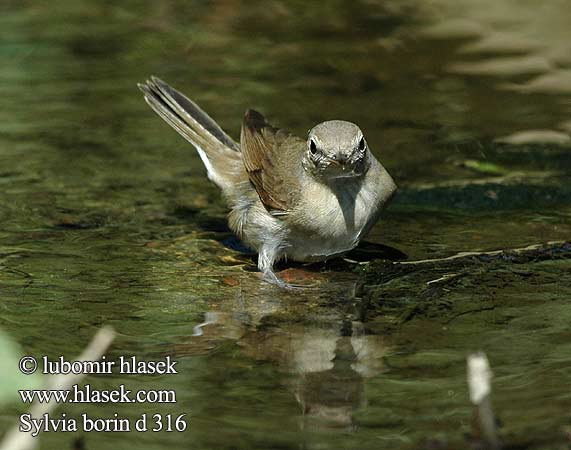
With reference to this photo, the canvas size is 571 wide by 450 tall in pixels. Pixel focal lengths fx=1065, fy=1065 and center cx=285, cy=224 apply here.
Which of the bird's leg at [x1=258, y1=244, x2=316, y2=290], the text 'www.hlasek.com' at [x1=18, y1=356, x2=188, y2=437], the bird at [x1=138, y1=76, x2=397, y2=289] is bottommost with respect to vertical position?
the text 'www.hlasek.com' at [x1=18, y1=356, x2=188, y2=437]

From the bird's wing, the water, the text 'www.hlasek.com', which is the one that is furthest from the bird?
the text 'www.hlasek.com'

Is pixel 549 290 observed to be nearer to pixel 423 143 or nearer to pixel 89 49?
pixel 423 143

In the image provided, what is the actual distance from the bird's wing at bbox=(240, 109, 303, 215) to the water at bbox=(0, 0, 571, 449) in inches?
21.9

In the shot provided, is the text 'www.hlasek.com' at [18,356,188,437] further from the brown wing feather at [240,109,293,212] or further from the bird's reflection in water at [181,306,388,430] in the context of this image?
the brown wing feather at [240,109,293,212]

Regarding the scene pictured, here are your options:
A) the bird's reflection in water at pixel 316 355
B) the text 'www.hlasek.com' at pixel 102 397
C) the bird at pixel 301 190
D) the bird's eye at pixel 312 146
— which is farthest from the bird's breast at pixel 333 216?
the text 'www.hlasek.com' at pixel 102 397

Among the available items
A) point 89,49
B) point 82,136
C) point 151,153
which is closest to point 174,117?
point 151,153

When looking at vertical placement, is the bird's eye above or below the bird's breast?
above

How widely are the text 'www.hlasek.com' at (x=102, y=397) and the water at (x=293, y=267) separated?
0.25 feet

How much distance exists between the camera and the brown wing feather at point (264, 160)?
7.66 metres

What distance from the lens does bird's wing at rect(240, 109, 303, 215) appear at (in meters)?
7.63

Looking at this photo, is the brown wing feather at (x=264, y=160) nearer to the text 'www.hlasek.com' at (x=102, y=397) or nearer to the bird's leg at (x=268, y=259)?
the bird's leg at (x=268, y=259)

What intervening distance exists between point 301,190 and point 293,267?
28.3 inches

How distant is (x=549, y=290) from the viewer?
6715 mm

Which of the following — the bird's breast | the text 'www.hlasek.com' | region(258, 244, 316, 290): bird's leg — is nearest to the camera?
the text 'www.hlasek.com'
